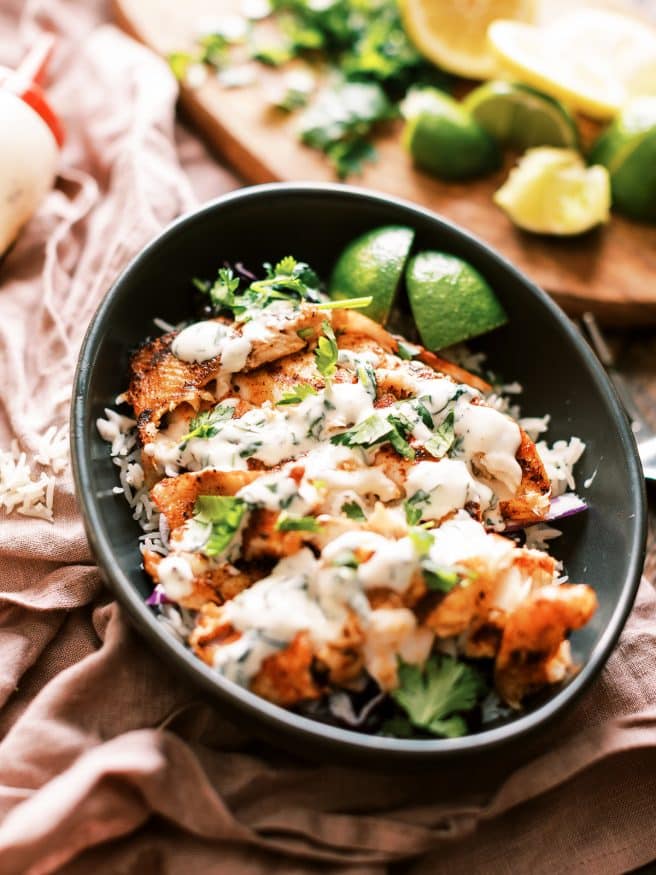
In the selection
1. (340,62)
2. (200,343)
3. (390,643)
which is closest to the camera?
(390,643)

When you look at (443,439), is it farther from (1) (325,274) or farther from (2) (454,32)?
(2) (454,32)

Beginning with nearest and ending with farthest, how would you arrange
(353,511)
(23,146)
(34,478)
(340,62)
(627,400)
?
(353,511)
(34,478)
(23,146)
(627,400)
(340,62)

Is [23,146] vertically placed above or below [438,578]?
above

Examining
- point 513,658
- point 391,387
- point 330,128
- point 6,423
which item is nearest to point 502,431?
point 391,387

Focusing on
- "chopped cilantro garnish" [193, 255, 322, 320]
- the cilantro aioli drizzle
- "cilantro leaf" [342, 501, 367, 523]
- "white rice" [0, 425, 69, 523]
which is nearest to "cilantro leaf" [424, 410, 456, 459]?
the cilantro aioli drizzle

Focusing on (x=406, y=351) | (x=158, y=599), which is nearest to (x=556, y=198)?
(x=406, y=351)

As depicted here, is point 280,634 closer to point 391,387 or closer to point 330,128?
point 391,387

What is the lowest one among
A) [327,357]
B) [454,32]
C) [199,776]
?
[199,776]
